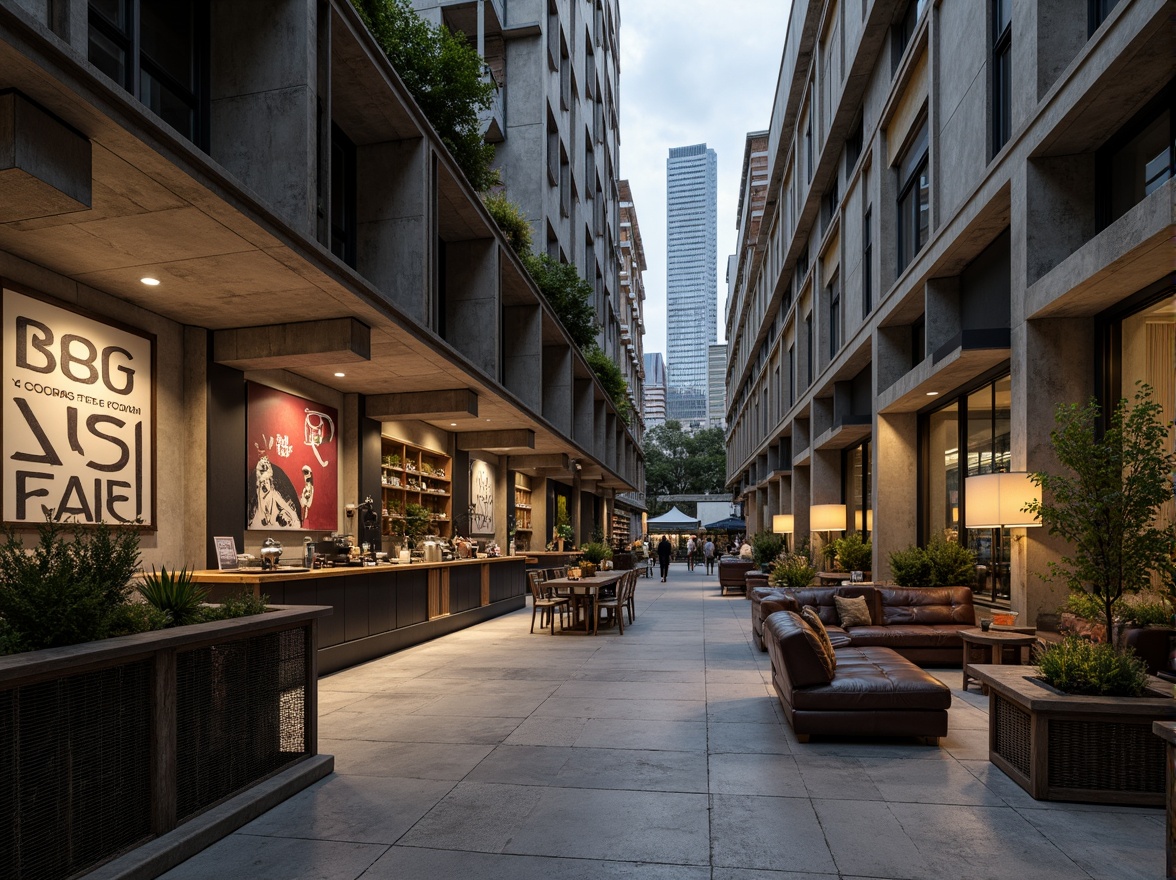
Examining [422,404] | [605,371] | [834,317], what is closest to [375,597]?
[422,404]

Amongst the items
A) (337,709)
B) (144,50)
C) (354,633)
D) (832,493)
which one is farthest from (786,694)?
(832,493)

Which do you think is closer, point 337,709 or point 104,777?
point 104,777

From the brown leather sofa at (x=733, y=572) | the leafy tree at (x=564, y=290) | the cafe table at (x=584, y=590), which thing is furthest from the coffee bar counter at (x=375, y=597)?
the leafy tree at (x=564, y=290)

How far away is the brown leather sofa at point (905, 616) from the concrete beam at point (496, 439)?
666cm

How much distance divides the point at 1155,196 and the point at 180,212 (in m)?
6.28

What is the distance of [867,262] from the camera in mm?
13844

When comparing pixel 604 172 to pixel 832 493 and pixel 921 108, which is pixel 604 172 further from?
pixel 921 108

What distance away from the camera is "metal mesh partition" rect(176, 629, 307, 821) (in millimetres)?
3682

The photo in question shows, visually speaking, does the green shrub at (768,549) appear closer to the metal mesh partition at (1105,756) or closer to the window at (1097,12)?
the window at (1097,12)

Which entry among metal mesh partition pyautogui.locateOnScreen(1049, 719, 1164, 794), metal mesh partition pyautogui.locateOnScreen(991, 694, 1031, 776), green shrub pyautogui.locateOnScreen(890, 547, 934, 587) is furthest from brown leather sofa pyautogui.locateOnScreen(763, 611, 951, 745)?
green shrub pyautogui.locateOnScreen(890, 547, 934, 587)

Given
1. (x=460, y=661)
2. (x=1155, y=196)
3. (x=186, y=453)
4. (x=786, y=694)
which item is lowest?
(x=460, y=661)

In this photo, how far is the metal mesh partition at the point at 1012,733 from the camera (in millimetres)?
4379

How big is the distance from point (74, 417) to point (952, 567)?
9.31m

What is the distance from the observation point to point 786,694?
5656 millimetres
